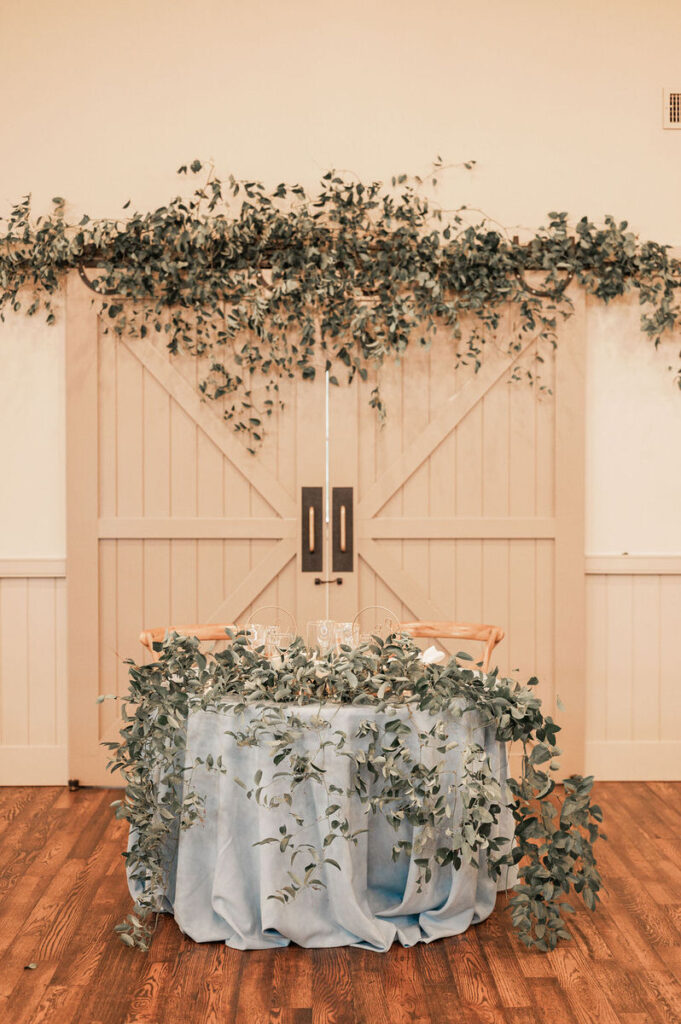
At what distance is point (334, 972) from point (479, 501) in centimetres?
239

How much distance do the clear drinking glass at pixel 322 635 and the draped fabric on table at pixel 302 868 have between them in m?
0.37

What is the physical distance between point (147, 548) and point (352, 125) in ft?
7.53

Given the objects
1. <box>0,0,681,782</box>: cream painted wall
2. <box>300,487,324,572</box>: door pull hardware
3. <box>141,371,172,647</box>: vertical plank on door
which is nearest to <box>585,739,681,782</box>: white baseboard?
<box>300,487,324,572</box>: door pull hardware

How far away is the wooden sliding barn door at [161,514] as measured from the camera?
4.38 m

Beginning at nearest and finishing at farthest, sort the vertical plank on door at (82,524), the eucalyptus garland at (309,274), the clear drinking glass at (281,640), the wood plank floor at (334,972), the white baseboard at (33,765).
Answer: the wood plank floor at (334,972) → the clear drinking glass at (281,640) → the eucalyptus garland at (309,274) → the vertical plank on door at (82,524) → the white baseboard at (33,765)

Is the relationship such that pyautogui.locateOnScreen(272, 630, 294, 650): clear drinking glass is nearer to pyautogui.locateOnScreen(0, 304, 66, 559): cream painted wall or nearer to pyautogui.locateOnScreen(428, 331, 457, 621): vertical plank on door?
pyautogui.locateOnScreen(428, 331, 457, 621): vertical plank on door

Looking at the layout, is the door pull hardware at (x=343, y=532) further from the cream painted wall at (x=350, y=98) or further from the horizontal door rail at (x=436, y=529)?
the cream painted wall at (x=350, y=98)

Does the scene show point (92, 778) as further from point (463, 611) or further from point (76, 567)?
point (463, 611)

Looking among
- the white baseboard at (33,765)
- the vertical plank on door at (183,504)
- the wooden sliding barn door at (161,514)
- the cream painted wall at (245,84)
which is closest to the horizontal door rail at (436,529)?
the wooden sliding barn door at (161,514)

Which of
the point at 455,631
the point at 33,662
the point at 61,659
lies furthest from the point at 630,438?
the point at 33,662

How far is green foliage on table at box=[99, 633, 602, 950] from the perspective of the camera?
2.63 meters

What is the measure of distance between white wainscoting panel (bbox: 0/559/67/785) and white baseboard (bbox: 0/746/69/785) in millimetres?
20

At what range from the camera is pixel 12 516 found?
446 centimetres

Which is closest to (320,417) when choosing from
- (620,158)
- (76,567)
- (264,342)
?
(264,342)
